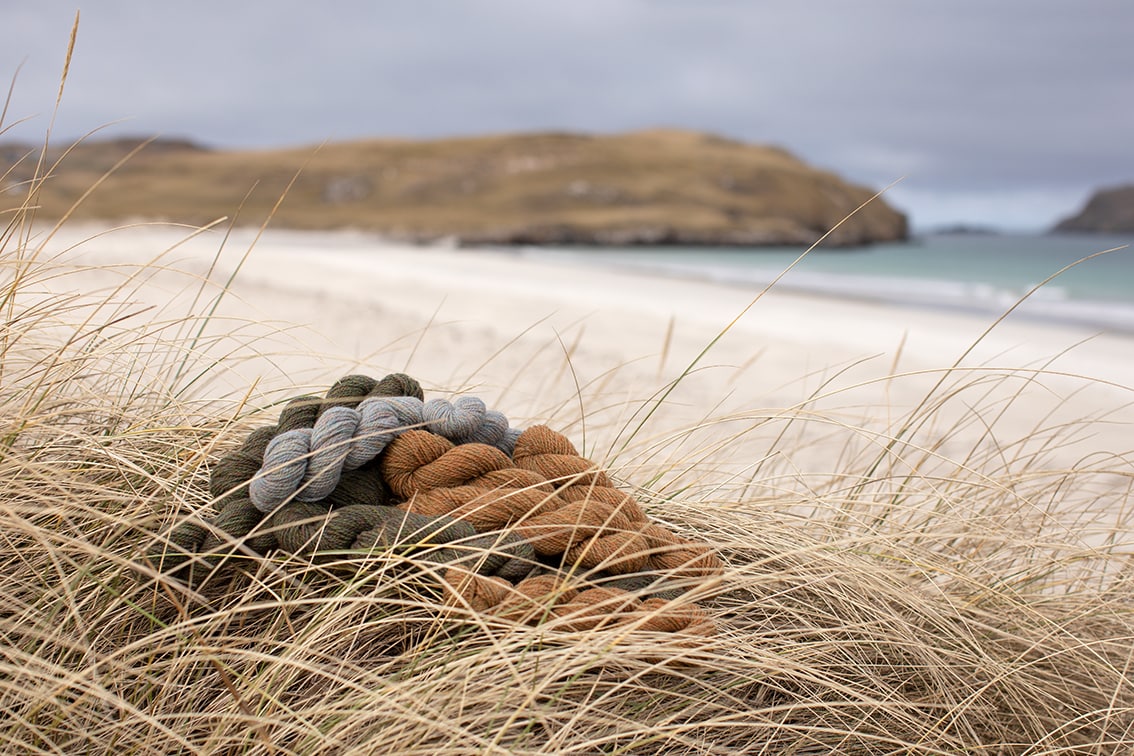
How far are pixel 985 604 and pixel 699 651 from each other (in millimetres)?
1002

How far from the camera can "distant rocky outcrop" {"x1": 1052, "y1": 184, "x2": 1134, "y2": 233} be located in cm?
9956

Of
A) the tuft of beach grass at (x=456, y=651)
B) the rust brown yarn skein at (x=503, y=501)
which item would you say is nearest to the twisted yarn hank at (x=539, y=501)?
the rust brown yarn skein at (x=503, y=501)

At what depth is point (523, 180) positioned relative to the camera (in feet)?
171

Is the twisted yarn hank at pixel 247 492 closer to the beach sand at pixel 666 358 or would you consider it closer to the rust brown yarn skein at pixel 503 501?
the rust brown yarn skein at pixel 503 501

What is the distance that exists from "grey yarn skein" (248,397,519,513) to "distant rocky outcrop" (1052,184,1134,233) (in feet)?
392

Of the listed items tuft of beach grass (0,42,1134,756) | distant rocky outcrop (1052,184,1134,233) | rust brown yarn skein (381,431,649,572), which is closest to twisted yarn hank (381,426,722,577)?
rust brown yarn skein (381,431,649,572)

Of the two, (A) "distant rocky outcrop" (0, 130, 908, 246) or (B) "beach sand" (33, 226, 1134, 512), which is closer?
(B) "beach sand" (33, 226, 1134, 512)

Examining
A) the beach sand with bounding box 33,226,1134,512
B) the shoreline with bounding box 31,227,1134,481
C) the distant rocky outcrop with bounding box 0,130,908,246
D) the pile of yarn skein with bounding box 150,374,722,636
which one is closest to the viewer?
the pile of yarn skein with bounding box 150,374,722,636

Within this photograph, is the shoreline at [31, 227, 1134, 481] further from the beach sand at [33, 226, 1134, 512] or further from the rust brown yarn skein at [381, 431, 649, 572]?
the rust brown yarn skein at [381, 431, 649, 572]

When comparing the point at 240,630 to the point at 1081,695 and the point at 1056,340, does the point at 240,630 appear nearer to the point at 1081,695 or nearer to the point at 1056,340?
the point at 1081,695

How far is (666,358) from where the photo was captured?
21.9 feet

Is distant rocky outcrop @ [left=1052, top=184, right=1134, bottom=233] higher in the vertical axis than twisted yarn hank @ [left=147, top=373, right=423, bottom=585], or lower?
higher

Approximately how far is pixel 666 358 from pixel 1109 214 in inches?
4737

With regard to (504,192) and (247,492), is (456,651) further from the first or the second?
(504,192)
